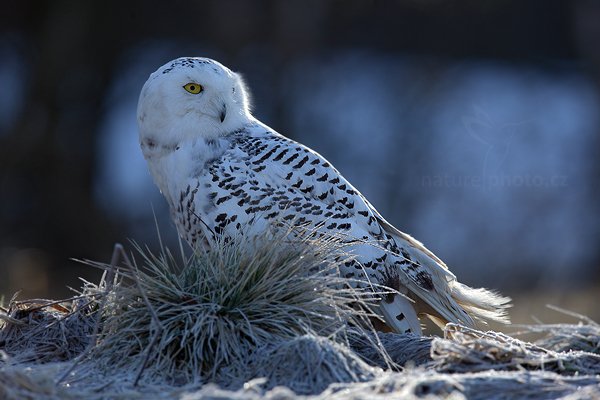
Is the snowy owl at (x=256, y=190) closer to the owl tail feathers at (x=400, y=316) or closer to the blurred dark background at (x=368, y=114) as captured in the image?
the owl tail feathers at (x=400, y=316)

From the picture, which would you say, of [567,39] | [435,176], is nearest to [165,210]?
[435,176]

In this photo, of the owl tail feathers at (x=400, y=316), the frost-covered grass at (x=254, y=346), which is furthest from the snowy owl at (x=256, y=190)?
the frost-covered grass at (x=254, y=346)

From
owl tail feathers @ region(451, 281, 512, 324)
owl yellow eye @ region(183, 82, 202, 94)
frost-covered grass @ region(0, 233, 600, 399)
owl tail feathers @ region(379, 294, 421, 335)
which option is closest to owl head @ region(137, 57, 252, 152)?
owl yellow eye @ region(183, 82, 202, 94)

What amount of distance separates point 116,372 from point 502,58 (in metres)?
11.8

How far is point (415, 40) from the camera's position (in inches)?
537

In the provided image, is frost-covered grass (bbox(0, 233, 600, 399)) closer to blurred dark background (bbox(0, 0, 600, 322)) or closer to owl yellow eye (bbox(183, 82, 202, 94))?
owl yellow eye (bbox(183, 82, 202, 94))

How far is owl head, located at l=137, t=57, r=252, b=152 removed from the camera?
434cm

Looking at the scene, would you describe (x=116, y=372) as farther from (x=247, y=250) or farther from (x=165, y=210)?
(x=165, y=210)

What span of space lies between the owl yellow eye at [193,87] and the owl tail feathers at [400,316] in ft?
4.70

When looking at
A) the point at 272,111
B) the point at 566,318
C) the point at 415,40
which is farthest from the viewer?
the point at 415,40

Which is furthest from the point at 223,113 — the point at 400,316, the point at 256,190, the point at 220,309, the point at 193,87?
the point at 220,309

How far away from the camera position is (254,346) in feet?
9.84

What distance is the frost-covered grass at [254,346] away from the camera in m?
2.55

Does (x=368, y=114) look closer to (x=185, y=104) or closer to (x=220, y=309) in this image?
(x=185, y=104)
